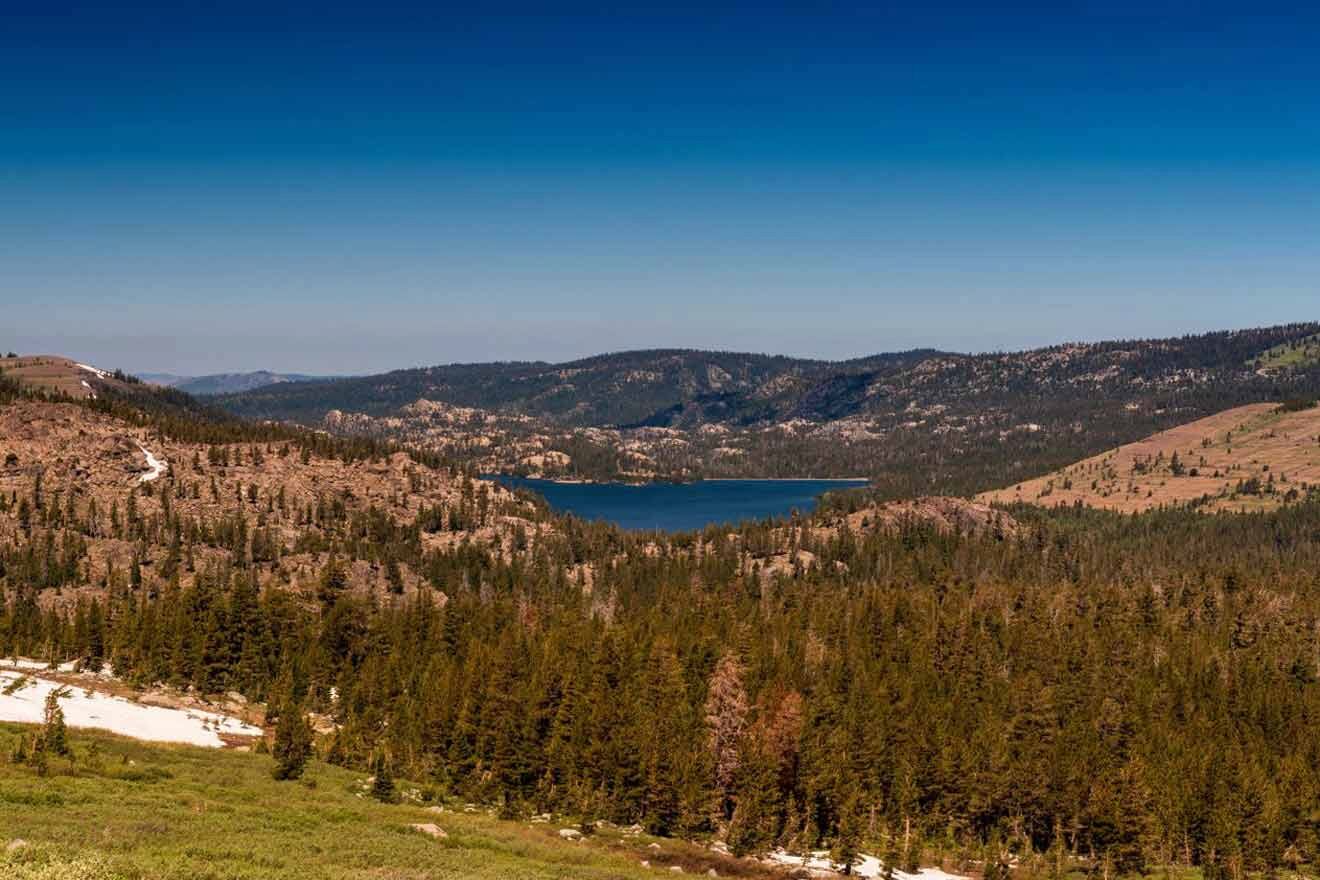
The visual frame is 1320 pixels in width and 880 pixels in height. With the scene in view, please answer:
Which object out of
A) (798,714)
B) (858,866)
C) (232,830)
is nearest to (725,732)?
(798,714)

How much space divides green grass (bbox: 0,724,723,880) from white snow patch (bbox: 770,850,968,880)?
993cm

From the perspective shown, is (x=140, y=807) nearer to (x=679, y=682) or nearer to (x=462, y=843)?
(x=462, y=843)

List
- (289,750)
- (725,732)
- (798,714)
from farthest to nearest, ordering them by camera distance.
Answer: (798,714)
(725,732)
(289,750)

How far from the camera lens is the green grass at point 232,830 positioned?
4200 cm

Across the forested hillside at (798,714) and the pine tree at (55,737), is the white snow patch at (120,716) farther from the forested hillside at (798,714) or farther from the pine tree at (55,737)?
the pine tree at (55,737)

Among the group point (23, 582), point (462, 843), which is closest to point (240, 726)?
point (462, 843)

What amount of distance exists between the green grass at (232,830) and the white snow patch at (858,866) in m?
9.93

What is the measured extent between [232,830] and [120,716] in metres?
42.5

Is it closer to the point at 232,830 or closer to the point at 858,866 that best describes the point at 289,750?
the point at 232,830

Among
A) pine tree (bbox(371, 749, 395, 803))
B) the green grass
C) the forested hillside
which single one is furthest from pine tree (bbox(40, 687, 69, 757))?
pine tree (bbox(371, 749, 395, 803))

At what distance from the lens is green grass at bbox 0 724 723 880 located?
138ft

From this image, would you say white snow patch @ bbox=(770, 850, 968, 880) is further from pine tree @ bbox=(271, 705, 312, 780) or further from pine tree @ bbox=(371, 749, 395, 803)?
pine tree @ bbox=(271, 705, 312, 780)

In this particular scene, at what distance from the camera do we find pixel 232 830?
51.4 metres

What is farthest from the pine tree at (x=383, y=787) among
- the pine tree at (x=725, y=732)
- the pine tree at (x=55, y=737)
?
the pine tree at (x=725, y=732)
